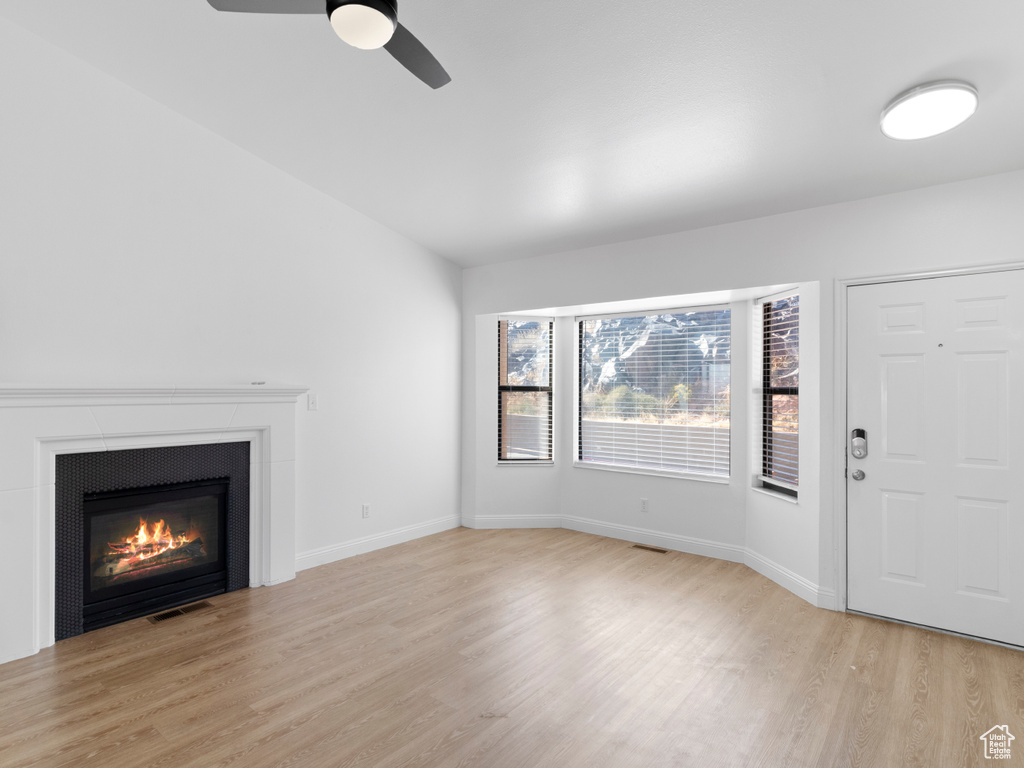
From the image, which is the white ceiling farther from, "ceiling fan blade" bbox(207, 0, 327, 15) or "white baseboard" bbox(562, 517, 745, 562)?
"white baseboard" bbox(562, 517, 745, 562)

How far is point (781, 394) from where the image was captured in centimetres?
404

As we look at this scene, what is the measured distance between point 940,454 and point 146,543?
16.2 feet

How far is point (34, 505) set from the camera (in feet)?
9.41

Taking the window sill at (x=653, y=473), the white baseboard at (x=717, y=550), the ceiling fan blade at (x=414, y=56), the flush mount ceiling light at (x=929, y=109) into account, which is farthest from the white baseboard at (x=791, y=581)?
the ceiling fan blade at (x=414, y=56)

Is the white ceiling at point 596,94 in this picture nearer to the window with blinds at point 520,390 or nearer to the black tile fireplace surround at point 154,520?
the window with blinds at point 520,390

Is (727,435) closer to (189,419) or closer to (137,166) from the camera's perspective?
(189,419)

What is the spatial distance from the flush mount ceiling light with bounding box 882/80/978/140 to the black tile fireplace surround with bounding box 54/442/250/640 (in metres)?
4.31

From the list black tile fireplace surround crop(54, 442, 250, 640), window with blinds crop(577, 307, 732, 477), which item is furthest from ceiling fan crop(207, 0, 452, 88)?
window with blinds crop(577, 307, 732, 477)

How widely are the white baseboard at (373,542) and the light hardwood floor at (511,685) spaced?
1.40ft

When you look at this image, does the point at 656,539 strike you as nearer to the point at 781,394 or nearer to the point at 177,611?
the point at 781,394

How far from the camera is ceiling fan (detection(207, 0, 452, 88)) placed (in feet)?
5.06

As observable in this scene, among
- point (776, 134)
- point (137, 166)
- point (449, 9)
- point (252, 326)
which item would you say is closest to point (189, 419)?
point (252, 326)

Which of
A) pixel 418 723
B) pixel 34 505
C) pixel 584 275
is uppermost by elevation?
pixel 584 275

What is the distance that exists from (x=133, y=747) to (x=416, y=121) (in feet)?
10.8
